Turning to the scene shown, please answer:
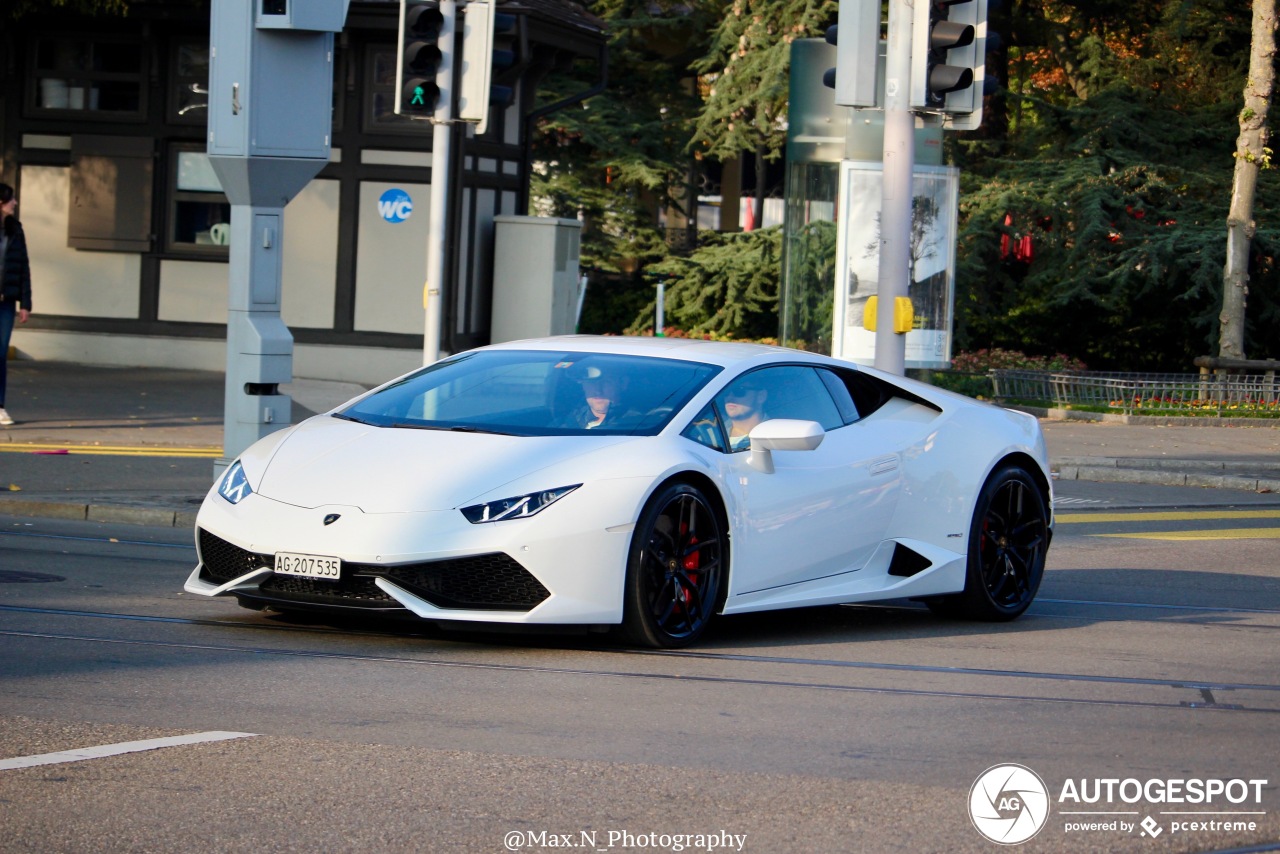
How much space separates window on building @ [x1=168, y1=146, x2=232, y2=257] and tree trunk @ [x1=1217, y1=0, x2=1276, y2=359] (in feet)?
49.2

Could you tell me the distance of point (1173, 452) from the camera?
20.2 m

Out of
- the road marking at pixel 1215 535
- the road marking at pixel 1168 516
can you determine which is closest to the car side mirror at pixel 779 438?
the road marking at pixel 1215 535

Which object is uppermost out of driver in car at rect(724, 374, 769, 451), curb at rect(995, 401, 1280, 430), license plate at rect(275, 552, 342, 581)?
driver in car at rect(724, 374, 769, 451)

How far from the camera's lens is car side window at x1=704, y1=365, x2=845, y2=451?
27.0 feet

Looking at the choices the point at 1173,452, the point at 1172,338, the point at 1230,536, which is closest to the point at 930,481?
the point at 1230,536

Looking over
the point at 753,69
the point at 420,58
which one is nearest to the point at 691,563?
the point at 420,58

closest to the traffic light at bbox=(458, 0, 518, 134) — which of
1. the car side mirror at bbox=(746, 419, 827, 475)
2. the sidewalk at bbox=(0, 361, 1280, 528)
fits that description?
the sidewalk at bbox=(0, 361, 1280, 528)

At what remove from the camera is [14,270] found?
16.5 metres

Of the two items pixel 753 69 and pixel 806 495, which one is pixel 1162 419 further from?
pixel 806 495

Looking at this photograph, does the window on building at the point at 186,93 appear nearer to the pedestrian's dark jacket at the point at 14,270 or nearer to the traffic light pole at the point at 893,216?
the pedestrian's dark jacket at the point at 14,270

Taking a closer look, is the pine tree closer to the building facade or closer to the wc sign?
the building facade

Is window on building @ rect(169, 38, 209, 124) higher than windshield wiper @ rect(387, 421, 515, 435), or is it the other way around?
window on building @ rect(169, 38, 209, 124)

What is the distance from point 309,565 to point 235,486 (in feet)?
2.31

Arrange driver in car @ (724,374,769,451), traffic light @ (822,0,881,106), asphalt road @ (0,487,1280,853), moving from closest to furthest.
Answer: asphalt road @ (0,487,1280,853)
driver in car @ (724,374,769,451)
traffic light @ (822,0,881,106)
